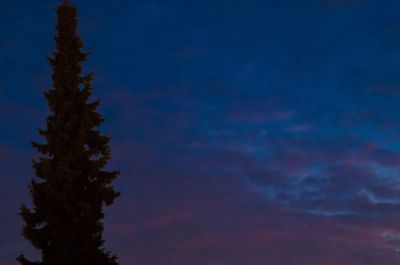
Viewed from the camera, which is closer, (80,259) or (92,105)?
(80,259)

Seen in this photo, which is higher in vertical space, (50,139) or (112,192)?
(50,139)

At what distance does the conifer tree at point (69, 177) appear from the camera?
40062 millimetres

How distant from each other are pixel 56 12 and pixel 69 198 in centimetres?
1288

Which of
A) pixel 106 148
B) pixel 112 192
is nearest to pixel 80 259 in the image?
pixel 112 192

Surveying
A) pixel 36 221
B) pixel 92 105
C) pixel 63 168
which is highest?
pixel 92 105

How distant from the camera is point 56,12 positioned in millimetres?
45125

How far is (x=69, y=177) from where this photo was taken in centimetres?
4025

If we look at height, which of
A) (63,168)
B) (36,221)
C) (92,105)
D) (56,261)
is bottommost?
(56,261)

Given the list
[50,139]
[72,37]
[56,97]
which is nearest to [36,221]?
[50,139]

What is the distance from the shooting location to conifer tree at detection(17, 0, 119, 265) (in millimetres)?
40062

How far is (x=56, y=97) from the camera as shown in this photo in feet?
140

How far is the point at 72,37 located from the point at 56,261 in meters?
14.5

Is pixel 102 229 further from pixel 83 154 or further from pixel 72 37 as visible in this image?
pixel 72 37

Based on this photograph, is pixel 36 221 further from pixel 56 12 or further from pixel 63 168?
pixel 56 12
